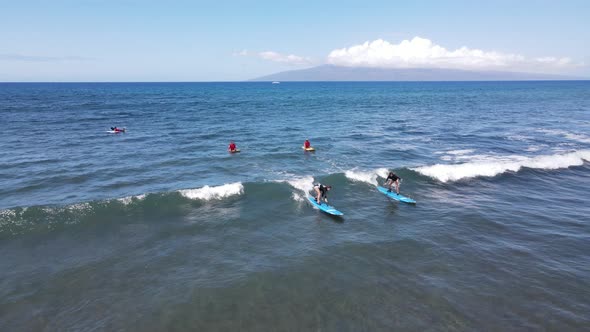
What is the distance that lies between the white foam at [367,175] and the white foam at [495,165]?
10.6ft

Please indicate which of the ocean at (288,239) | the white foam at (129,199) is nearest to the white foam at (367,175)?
the ocean at (288,239)

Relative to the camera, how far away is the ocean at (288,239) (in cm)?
1299

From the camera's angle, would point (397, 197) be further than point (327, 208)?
Yes

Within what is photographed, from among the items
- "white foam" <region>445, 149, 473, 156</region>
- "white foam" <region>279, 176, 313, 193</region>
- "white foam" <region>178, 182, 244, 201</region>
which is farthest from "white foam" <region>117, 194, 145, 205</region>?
"white foam" <region>445, 149, 473, 156</region>

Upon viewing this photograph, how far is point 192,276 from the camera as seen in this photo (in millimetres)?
15453

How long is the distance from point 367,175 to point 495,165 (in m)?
12.8

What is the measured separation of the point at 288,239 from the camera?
19094 mm

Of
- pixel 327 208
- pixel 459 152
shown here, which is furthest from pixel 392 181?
pixel 459 152

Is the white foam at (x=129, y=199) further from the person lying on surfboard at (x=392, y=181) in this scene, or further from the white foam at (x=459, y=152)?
the white foam at (x=459, y=152)

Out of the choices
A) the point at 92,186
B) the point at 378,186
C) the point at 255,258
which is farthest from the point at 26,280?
the point at 378,186

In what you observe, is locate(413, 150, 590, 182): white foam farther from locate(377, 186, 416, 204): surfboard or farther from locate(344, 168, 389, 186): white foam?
locate(377, 186, 416, 204): surfboard

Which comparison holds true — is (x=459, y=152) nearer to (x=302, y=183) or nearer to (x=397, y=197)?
(x=397, y=197)

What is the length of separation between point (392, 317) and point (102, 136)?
45.8 m

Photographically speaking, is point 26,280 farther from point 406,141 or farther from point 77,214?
point 406,141
